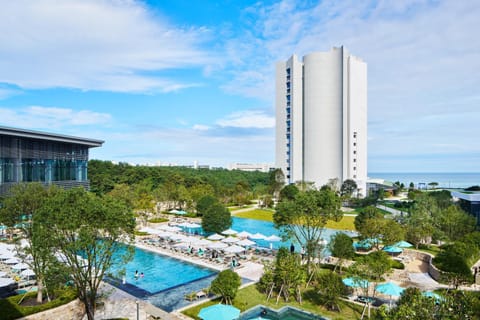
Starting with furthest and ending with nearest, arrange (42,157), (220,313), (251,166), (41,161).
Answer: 1. (251,166)
2. (41,161)
3. (42,157)
4. (220,313)

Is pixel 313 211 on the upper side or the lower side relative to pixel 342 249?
upper

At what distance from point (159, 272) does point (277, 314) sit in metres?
8.79

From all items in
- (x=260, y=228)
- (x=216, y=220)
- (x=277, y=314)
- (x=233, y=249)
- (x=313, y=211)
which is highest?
(x=313, y=211)

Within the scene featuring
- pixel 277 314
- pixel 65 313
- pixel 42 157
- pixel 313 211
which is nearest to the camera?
pixel 65 313

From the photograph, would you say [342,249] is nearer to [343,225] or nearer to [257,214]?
[343,225]

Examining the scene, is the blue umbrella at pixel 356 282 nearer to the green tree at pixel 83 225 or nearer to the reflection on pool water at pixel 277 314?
the reflection on pool water at pixel 277 314

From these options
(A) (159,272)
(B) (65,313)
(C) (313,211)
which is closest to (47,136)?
(A) (159,272)

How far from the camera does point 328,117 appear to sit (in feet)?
196

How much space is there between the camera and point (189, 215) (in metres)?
40.1

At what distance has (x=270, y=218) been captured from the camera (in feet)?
134

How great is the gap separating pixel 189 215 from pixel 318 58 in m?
37.9

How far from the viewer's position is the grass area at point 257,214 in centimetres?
4126

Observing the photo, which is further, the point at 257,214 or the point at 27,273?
the point at 257,214

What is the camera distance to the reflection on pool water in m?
13.3
